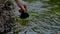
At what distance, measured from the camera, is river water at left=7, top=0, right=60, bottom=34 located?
6.37m

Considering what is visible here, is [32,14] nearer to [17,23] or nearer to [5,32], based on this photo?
[17,23]

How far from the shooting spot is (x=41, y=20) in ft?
23.4

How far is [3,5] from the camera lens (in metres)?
6.42

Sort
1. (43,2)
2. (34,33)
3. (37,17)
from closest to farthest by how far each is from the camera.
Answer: (34,33)
(37,17)
(43,2)

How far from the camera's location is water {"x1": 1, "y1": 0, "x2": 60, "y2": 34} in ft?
20.9

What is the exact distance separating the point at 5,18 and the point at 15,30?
465 millimetres

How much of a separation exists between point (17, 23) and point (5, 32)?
0.75m

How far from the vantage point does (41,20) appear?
7.13m

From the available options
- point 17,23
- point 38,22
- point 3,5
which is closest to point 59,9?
point 38,22

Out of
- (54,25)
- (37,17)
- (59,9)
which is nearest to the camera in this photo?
(54,25)

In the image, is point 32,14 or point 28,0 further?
point 28,0

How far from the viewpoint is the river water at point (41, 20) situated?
6.37 m

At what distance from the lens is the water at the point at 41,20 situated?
637 cm

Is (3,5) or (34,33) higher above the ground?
(3,5)
